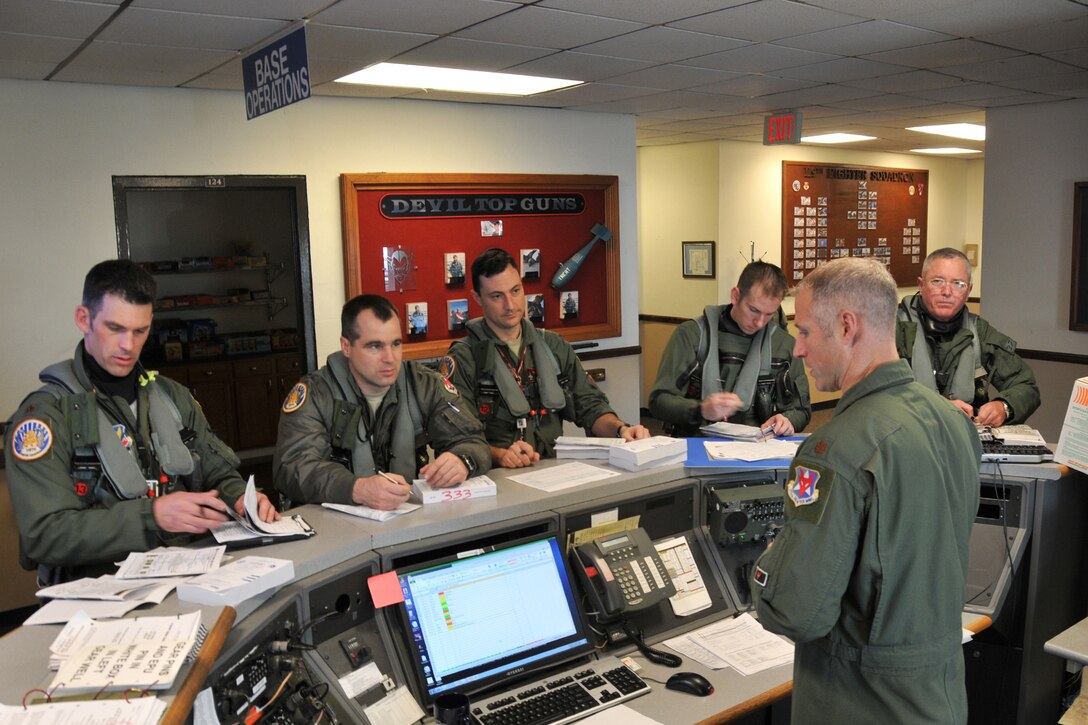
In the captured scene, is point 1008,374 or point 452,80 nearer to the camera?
point 1008,374

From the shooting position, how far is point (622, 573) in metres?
2.52

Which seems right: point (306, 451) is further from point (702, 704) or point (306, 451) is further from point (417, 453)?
point (702, 704)

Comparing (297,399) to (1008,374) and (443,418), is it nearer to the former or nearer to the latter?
(443,418)

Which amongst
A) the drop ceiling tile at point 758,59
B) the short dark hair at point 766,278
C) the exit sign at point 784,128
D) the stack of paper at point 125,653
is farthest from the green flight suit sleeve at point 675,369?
the exit sign at point 784,128

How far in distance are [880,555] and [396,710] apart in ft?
3.82

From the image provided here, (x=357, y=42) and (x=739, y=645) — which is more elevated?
(x=357, y=42)

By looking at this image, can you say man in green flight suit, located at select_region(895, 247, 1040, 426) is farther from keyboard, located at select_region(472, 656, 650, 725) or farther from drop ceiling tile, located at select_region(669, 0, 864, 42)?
keyboard, located at select_region(472, 656, 650, 725)

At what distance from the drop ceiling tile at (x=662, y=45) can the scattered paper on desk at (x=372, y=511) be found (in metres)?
2.49

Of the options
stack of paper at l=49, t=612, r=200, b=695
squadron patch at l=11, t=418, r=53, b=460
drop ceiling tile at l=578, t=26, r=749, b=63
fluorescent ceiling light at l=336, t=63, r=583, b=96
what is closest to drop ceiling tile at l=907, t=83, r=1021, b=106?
drop ceiling tile at l=578, t=26, r=749, b=63

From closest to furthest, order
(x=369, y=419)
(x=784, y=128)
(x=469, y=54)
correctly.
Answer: (x=369, y=419)
(x=469, y=54)
(x=784, y=128)

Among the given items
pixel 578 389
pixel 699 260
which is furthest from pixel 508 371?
pixel 699 260

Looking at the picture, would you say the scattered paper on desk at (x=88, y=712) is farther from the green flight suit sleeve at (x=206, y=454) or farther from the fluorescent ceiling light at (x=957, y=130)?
the fluorescent ceiling light at (x=957, y=130)

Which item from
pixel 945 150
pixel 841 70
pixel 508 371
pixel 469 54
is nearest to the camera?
pixel 508 371

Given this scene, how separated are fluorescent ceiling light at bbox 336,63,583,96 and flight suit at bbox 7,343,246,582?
8.53 ft
